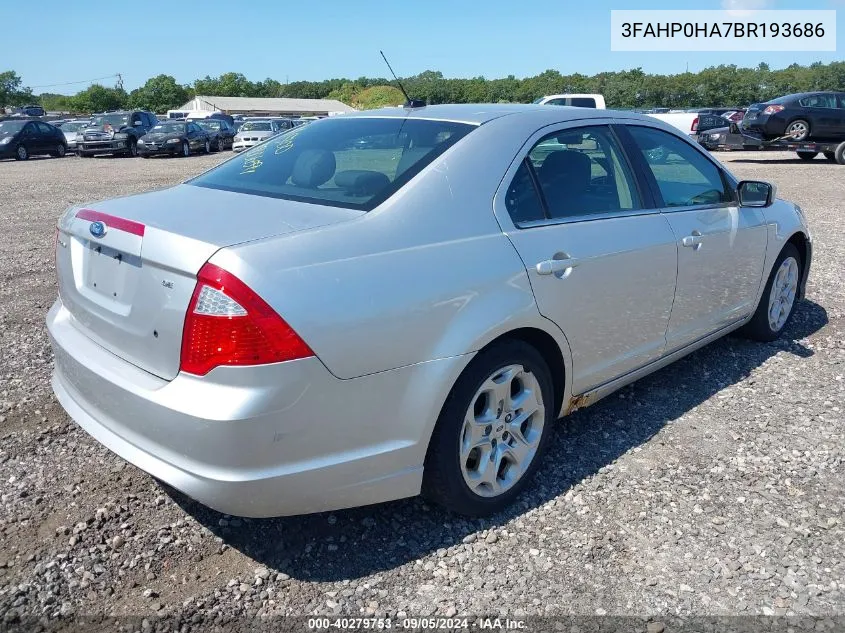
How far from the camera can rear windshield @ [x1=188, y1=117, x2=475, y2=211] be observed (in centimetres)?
287

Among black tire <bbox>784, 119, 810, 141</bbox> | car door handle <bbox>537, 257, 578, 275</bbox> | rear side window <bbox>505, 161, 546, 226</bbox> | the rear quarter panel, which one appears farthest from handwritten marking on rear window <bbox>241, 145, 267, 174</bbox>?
black tire <bbox>784, 119, 810, 141</bbox>

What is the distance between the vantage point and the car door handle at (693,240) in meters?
3.76

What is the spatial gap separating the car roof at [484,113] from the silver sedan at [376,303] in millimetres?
22

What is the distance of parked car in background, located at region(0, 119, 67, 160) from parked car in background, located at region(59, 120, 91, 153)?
1.45m

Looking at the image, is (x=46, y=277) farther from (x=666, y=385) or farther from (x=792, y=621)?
(x=792, y=621)

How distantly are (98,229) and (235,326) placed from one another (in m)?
0.85

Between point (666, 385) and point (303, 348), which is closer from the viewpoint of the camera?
point (303, 348)

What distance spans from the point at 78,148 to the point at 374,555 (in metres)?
29.3

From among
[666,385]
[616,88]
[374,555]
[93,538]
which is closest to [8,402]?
[93,538]

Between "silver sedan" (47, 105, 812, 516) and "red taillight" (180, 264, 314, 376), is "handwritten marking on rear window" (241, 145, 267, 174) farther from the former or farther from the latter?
"red taillight" (180, 264, 314, 376)

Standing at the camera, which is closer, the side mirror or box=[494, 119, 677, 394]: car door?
box=[494, 119, 677, 394]: car door

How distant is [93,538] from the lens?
281 centimetres

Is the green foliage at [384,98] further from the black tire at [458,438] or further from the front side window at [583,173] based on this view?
the black tire at [458,438]

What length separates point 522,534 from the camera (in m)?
2.93
